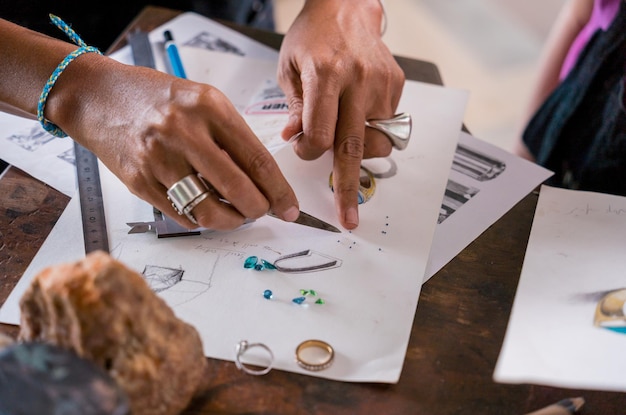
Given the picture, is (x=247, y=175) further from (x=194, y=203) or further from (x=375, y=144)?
(x=375, y=144)

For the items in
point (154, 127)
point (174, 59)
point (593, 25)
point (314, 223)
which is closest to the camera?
point (154, 127)

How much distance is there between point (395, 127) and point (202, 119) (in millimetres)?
319

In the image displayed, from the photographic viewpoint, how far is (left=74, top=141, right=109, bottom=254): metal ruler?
0.75m

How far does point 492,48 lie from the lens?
2.54 meters

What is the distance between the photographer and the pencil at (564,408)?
1.91ft

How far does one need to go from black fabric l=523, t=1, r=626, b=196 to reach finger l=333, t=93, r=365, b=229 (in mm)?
419

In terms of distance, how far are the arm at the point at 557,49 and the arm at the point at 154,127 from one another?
815mm

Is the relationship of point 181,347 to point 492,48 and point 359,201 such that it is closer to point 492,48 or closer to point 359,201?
point 359,201

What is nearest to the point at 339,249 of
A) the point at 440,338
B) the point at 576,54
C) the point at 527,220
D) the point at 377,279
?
the point at 377,279

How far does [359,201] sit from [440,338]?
9.7 inches

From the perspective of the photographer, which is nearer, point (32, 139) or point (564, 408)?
point (564, 408)

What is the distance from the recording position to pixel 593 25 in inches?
45.4

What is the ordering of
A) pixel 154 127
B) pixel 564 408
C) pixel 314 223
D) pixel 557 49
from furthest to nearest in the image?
pixel 557 49
pixel 314 223
pixel 154 127
pixel 564 408

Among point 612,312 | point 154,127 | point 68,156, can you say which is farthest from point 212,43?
point 612,312
